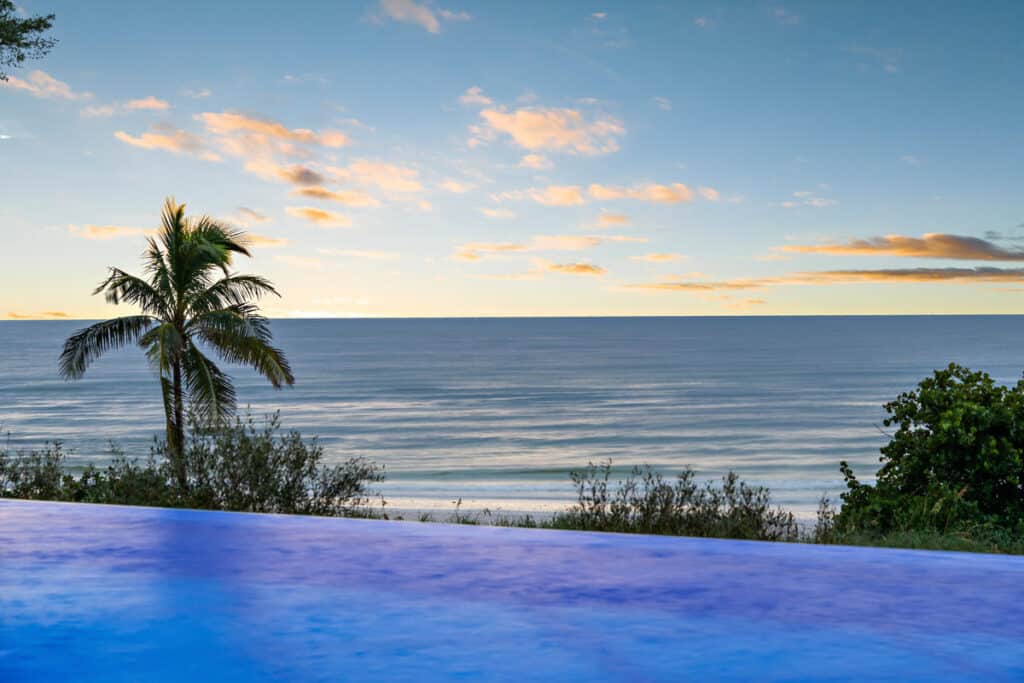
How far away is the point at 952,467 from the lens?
9.78 m

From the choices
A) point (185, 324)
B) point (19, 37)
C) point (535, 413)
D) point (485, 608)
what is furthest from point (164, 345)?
point (535, 413)

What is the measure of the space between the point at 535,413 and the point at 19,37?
42.8 meters

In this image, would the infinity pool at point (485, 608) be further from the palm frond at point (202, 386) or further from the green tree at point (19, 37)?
the palm frond at point (202, 386)

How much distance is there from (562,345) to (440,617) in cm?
12558

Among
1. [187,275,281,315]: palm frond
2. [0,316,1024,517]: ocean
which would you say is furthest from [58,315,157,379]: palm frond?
[0,316,1024,517]: ocean

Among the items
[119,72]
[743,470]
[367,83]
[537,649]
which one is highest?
[367,83]

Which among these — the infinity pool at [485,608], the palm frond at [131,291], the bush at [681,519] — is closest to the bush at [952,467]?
the bush at [681,519]

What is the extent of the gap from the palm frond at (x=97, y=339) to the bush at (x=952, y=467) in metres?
11.9

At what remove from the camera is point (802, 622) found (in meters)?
3.09

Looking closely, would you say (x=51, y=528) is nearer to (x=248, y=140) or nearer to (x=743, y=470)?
(x=743, y=470)

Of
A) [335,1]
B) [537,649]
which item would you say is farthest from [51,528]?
[335,1]

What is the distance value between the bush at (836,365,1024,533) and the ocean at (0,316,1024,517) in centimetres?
300

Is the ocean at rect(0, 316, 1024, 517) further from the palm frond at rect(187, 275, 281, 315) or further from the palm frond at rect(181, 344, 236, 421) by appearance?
the palm frond at rect(187, 275, 281, 315)

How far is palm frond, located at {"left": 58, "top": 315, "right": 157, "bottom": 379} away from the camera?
1460 cm
